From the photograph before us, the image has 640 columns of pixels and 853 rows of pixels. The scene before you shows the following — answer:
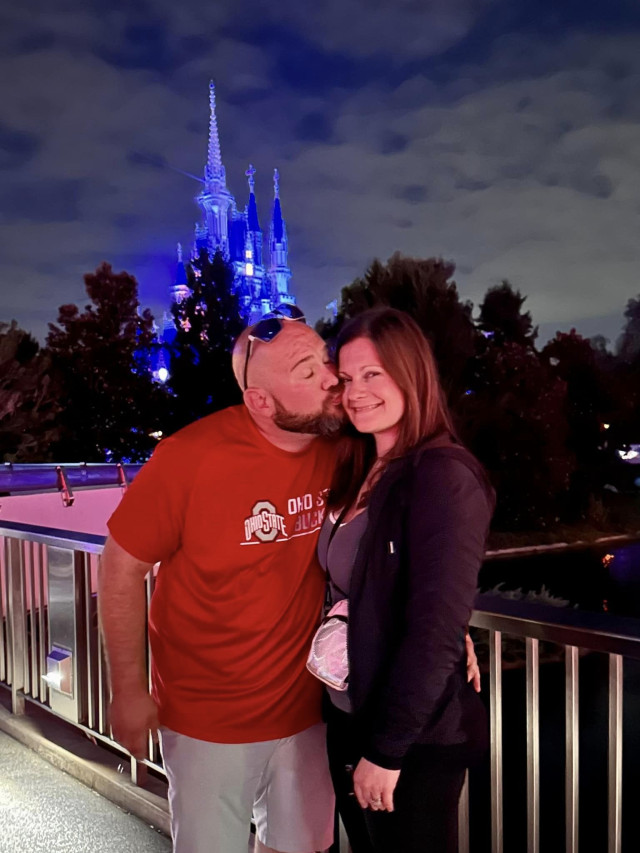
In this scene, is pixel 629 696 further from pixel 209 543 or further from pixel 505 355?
pixel 209 543

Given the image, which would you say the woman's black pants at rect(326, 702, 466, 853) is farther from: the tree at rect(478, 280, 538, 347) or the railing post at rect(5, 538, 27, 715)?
the tree at rect(478, 280, 538, 347)

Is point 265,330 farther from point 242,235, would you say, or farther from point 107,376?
point 242,235

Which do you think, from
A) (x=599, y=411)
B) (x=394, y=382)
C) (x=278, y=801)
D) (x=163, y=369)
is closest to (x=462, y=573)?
(x=394, y=382)

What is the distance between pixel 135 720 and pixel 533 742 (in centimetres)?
113

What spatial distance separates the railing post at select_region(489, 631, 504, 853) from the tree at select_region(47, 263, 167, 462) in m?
29.9

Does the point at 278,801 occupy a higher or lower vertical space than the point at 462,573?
lower

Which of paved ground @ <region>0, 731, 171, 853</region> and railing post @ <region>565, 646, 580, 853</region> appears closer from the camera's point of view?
railing post @ <region>565, 646, 580, 853</region>

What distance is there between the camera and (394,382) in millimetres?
1780

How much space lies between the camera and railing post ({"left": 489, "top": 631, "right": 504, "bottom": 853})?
2186mm

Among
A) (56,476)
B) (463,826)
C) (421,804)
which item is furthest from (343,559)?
(56,476)

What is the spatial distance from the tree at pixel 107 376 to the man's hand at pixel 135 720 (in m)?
29.8

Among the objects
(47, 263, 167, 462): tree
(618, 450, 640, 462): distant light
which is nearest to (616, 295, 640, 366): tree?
(618, 450, 640, 462): distant light

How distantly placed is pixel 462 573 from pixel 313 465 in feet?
2.10

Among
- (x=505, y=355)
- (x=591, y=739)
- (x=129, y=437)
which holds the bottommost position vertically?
(x=591, y=739)
